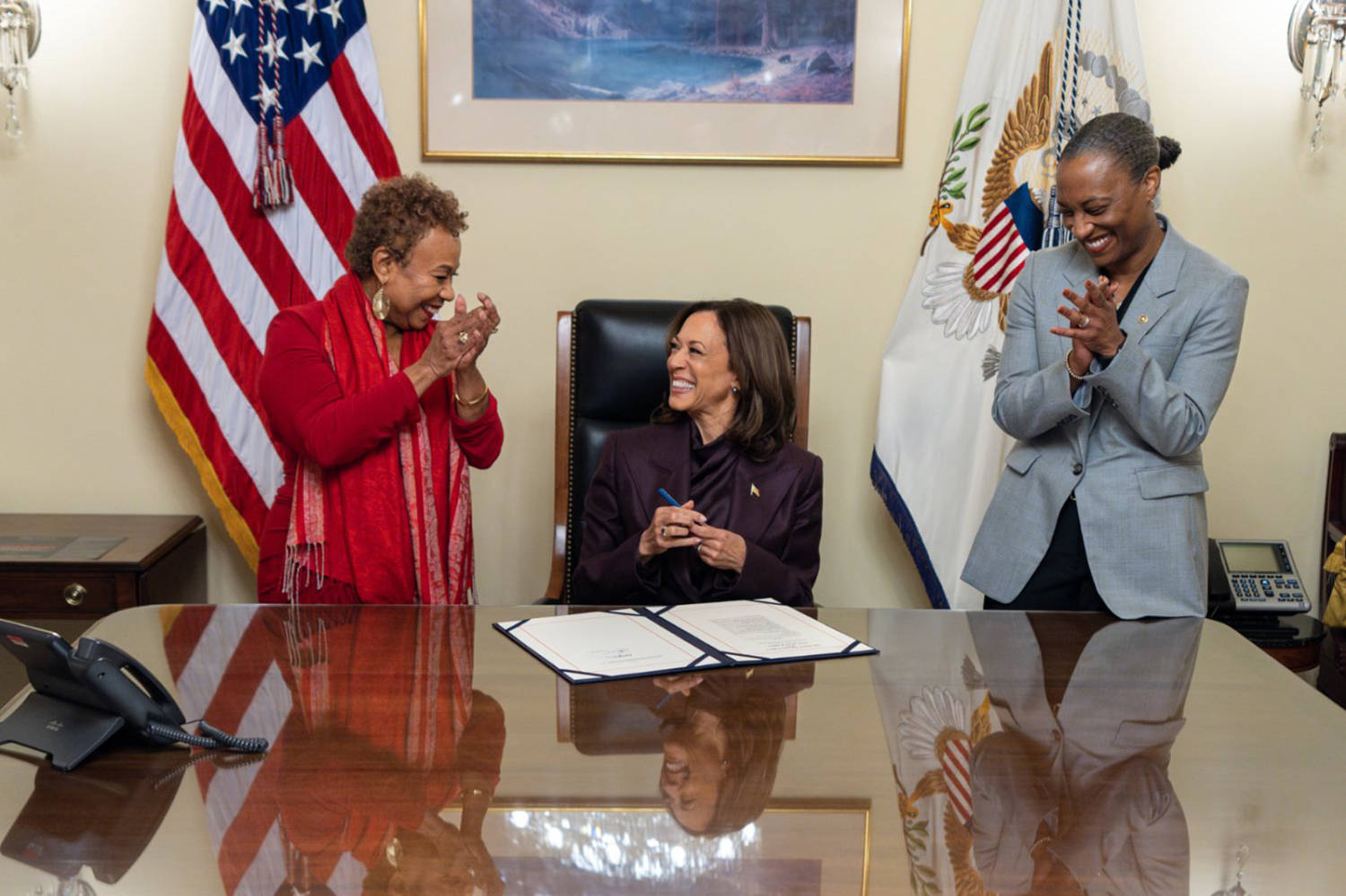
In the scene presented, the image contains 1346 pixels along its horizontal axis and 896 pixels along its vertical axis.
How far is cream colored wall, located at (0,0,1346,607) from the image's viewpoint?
3180 millimetres

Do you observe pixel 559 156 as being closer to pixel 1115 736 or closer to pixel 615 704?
pixel 615 704

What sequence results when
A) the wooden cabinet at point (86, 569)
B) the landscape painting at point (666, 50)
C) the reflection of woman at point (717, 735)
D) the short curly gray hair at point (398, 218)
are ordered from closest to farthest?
1. the reflection of woman at point (717, 735)
2. the short curly gray hair at point (398, 218)
3. the wooden cabinet at point (86, 569)
4. the landscape painting at point (666, 50)

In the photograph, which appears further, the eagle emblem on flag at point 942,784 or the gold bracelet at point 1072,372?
the gold bracelet at point 1072,372

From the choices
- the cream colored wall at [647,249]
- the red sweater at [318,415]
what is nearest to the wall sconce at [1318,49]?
the cream colored wall at [647,249]

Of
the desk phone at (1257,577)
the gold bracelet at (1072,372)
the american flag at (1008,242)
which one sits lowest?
the desk phone at (1257,577)

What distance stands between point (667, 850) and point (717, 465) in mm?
1271

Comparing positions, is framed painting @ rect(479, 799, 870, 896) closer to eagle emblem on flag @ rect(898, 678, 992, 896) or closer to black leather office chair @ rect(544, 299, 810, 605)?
eagle emblem on flag @ rect(898, 678, 992, 896)

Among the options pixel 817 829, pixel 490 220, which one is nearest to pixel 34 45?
pixel 490 220

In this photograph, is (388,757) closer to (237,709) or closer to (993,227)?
(237,709)

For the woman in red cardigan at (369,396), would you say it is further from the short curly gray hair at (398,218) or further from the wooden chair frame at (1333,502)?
the wooden chair frame at (1333,502)

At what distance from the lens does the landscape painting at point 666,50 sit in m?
3.16

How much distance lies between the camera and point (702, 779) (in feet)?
4.33

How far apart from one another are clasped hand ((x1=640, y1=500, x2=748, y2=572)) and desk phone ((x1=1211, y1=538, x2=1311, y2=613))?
5.07 ft

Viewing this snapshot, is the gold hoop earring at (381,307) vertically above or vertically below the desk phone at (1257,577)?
above
